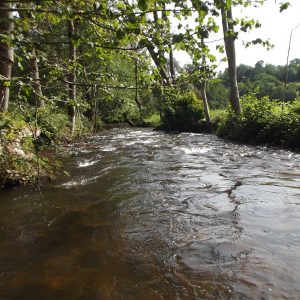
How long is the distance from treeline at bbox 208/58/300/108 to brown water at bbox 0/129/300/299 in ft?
140

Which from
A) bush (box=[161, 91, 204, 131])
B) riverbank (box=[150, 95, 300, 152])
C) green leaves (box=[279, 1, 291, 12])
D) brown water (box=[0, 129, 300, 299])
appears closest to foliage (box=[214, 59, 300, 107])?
bush (box=[161, 91, 204, 131])

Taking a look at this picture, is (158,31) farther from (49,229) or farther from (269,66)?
(269,66)

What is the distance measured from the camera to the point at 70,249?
425cm

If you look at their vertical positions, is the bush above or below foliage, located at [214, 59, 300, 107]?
below

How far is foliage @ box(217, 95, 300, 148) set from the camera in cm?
1232

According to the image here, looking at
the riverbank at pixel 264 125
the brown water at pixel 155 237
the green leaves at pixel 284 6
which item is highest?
the green leaves at pixel 284 6

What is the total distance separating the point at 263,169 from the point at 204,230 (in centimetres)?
458

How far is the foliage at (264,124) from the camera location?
40.4 feet

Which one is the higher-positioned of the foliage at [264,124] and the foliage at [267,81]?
the foliage at [267,81]

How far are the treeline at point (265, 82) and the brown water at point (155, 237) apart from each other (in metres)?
42.8

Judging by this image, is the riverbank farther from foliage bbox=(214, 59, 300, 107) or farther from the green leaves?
foliage bbox=(214, 59, 300, 107)

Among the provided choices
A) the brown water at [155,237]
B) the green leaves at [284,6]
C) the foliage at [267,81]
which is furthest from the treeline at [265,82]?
the green leaves at [284,6]

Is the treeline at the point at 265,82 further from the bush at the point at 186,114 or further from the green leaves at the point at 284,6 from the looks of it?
the green leaves at the point at 284,6

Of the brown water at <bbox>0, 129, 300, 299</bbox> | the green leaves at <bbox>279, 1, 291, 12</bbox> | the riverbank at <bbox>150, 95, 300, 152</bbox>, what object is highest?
the green leaves at <bbox>279, 1, 291, 12</bbox>
